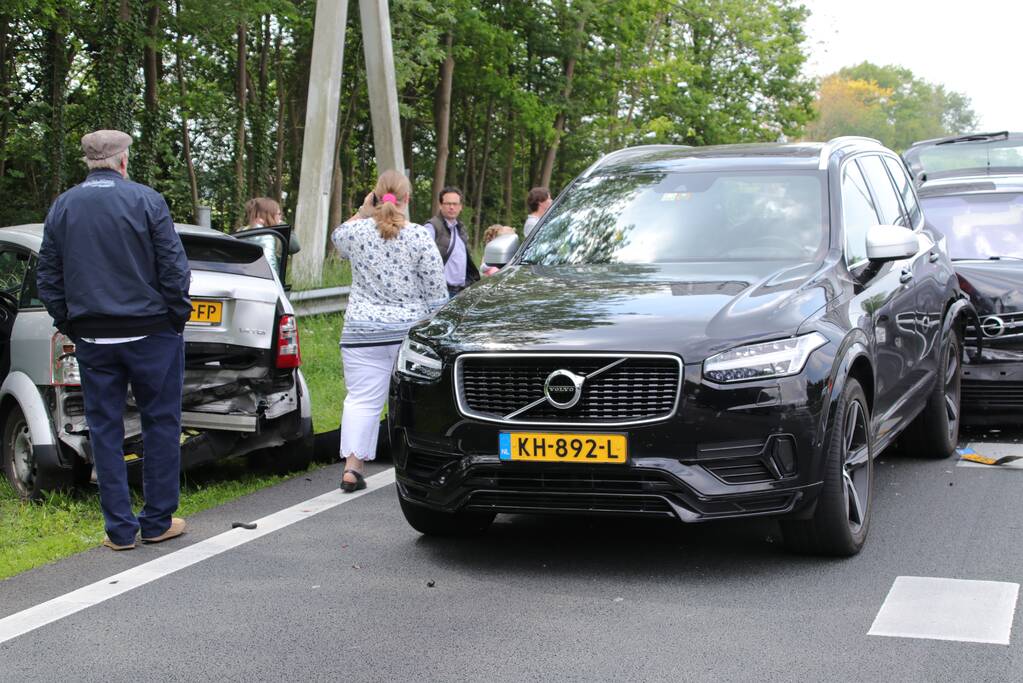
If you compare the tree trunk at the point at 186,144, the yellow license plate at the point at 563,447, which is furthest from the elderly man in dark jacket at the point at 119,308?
the tree trunk at the point at 186,144

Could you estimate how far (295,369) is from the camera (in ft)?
26.3

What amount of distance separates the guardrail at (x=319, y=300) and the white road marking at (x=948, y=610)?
863 cm

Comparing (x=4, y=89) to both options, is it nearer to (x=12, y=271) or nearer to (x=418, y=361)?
(x=12, y=271)

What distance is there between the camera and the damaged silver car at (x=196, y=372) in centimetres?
729

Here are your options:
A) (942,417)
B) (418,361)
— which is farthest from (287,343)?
(942,417)

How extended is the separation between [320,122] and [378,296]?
9845mm

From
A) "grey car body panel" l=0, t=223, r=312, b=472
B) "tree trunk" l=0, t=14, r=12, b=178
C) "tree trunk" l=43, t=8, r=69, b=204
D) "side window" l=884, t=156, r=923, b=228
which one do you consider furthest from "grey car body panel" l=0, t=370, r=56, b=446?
"tree trunk" l=0, t=14, r=12, b=178

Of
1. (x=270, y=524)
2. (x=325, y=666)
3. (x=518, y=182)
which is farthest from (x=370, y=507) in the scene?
(x=518, y=182)

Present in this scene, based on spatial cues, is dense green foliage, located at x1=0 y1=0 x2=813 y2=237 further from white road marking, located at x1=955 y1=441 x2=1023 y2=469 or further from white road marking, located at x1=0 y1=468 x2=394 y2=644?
white road marking, located at x1=955 y1=441 x2=1023 y2=469

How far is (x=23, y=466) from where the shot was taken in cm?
768

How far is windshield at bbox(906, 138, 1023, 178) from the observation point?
1549 cm

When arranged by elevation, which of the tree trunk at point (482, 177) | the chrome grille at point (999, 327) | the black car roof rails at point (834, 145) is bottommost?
the tree trunk at point (482, 177)

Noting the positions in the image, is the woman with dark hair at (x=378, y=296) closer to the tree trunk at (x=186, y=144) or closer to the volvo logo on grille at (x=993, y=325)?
the volvo logo on grille at (x=993, y=325)

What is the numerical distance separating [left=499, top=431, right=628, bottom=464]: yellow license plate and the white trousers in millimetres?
2391
